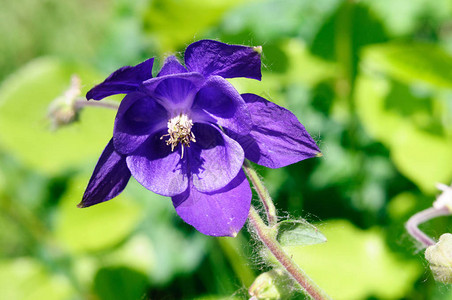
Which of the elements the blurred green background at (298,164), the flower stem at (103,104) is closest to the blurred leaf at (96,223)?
the blurred green background at (298,164)

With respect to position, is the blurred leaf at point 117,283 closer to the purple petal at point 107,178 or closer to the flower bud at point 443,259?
the purple petal at point 107,178

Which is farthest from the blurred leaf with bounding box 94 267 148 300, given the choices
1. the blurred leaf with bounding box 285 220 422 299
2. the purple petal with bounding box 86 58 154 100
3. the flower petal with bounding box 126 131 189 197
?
the purple petal with bounding box 86 58 154 100

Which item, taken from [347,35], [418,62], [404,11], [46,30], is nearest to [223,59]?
[418,62]

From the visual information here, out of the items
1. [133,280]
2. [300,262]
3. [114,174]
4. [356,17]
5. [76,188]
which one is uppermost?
[356,17]

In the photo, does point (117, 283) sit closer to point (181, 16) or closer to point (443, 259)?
point (181, 16)

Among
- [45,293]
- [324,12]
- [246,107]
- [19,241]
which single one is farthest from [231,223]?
[19,241]

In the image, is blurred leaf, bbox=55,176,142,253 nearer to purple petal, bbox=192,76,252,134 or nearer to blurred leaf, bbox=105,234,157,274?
blurred leaf, bbox=105,234,157,274

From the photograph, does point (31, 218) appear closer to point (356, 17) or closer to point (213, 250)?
point (213, 250)
